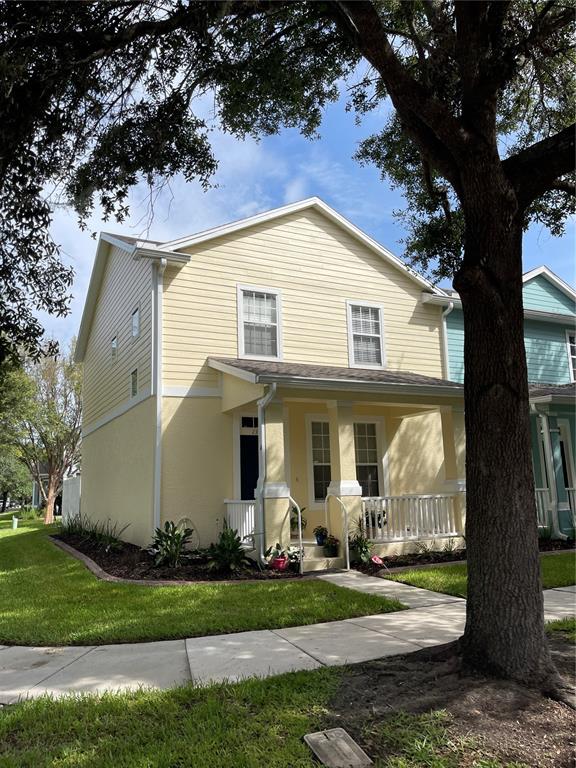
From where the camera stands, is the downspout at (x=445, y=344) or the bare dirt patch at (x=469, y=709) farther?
the downspout at (x=445, y=344)

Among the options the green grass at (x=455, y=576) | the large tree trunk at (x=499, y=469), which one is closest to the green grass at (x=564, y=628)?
the large tree trunk at (x=499, y=469)

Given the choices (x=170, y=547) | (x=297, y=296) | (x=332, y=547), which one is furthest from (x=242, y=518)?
(x=297, y=296)

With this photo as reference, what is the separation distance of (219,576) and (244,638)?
3481 mm

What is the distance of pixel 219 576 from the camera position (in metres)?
9.06

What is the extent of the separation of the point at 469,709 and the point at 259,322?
386 inches

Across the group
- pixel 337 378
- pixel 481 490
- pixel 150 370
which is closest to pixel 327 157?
pixel 337 378

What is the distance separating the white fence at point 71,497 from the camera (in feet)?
66.2

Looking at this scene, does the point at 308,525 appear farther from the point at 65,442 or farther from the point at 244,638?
the point at 65,442

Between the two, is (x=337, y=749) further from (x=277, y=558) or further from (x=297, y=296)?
(x=297, y=296)

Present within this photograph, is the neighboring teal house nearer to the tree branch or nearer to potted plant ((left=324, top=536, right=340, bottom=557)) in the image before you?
potted plant ((left=324, top=536, right=340, bottom=557))

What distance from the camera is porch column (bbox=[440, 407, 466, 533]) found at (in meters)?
11.5

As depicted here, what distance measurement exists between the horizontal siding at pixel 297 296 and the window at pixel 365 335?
174 mm

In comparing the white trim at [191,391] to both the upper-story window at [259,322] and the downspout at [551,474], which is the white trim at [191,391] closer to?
the upper-story window at [259,322]

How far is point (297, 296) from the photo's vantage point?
13062 mm
